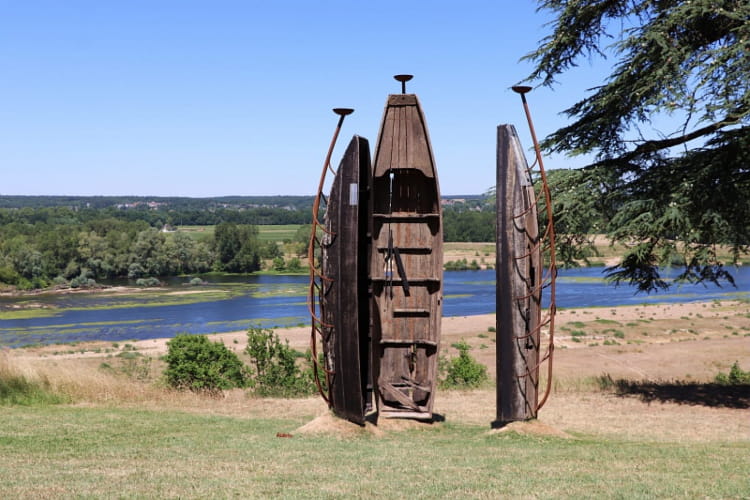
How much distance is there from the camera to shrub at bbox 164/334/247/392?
1415 centimetres

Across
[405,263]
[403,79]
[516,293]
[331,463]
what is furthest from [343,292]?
[403,79]

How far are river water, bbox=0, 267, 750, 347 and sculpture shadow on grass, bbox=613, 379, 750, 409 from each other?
2674 cm

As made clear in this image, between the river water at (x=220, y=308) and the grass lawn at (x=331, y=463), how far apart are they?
30.4 m

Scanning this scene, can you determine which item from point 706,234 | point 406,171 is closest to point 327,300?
point 406,171

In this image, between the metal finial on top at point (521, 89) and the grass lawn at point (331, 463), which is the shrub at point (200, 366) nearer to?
the grass lawn at point (331, 463)

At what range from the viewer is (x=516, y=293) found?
8875 millimetres

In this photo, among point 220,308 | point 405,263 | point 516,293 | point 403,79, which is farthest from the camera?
point 220,308

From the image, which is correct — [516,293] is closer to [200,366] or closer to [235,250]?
[200,366]

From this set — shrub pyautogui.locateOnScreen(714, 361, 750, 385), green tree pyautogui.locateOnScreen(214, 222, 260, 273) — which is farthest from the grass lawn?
green tree pyautogui.locateOnScreen(214, 222, 260, 273)

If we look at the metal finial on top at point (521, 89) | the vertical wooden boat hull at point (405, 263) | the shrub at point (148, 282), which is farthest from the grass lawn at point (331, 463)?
the shrub at point (148, 282)

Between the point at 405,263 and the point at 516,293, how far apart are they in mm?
1705

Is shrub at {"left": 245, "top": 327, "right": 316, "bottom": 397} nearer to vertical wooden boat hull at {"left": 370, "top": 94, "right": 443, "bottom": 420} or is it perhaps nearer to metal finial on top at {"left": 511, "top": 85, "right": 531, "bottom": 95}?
vertical wooden boat hull at {"left": 370, "top": 94, "right": 443, "bottom": 420}

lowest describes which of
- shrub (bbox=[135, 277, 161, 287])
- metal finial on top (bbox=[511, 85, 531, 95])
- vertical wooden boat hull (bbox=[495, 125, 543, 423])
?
shrub (bbox=[135, 277, 161, 287])

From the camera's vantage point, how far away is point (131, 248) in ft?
288
